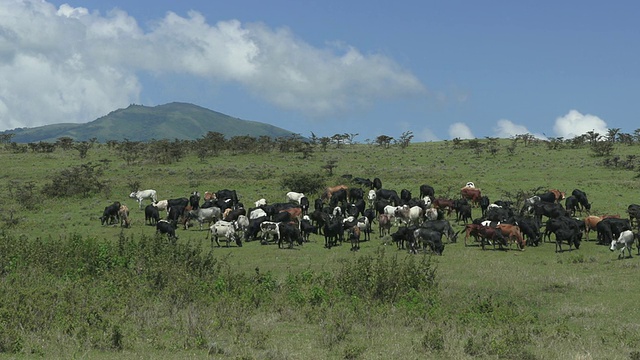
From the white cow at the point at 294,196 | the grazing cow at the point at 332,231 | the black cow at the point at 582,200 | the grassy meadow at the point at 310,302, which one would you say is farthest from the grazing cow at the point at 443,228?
the white cow at the point at 294,196

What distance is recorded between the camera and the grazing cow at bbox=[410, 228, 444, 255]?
2503cm

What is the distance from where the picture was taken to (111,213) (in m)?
33.9

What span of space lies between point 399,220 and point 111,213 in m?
16.0

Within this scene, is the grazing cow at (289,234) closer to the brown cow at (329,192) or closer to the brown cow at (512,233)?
the brown cow at (512,233)

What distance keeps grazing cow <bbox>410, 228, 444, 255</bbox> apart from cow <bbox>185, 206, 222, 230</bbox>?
1239 centimetres

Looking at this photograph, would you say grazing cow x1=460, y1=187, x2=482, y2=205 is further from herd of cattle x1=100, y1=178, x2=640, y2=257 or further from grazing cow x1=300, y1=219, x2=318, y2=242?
grazing cow x1=300, y1=219, x2=318, y2=242

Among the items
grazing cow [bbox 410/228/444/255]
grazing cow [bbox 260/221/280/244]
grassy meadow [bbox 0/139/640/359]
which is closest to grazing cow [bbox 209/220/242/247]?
grassy meadow [bbox 0/139/640/359]

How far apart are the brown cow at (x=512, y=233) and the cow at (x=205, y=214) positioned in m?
15.3

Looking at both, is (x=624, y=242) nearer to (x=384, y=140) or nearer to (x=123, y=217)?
(x=123, y=217)

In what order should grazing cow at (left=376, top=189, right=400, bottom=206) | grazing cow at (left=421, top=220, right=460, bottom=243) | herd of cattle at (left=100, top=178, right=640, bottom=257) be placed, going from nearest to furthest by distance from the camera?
herd of cattle at (left=100, top=178, right=640, bottom=257), grazing cow at (left=421, top=220, right=460, bottom=243), grazing cow at (left=376, top=189, right=400, bottom=206)

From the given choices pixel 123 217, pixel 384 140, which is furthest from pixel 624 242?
pixel 384 140

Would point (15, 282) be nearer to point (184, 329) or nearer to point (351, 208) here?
point (184, 329)

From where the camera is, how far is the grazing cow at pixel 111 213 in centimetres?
3384

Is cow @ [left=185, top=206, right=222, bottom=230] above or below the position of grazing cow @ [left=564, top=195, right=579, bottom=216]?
below
